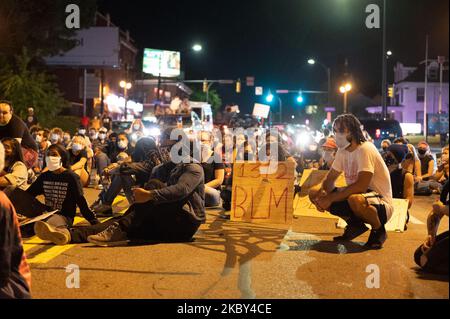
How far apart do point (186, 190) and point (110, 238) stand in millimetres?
1147

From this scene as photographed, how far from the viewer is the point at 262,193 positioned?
10.3 meters

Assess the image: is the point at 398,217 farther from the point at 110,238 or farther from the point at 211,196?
the point at 110,238

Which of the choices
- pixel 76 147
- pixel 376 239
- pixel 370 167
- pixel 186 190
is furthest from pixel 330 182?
pixel 76 147

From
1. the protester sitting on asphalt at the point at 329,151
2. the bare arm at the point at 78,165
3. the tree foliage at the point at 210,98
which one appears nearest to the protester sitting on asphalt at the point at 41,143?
the bare arm at the point at 78,165

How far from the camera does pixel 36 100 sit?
1490 inches

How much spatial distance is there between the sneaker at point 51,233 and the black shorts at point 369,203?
131 inches

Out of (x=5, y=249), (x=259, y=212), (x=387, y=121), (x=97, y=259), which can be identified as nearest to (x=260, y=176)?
(x=259, y=212)

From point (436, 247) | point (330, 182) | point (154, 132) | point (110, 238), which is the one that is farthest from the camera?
point (154, 132)

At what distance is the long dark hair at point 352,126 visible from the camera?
26.1 feet

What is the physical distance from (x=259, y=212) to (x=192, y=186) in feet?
8.88

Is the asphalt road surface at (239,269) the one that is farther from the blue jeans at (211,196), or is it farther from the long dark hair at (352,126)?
the blue jeans at (211,196)

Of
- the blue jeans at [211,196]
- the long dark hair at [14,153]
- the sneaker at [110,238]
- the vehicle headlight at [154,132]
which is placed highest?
the vehicle headlight at [154,132]
